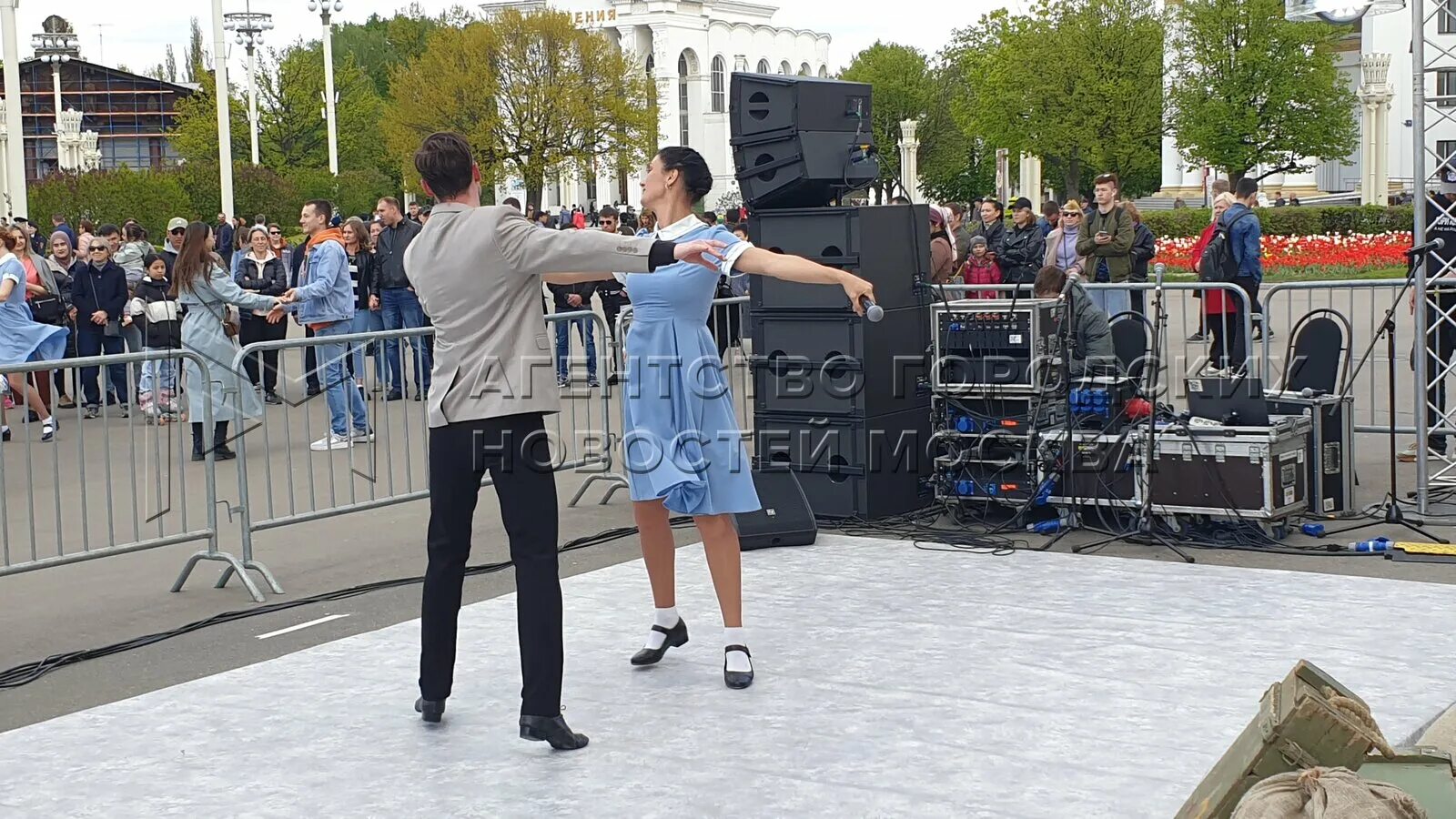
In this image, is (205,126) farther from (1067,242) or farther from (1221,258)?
(1221,258)

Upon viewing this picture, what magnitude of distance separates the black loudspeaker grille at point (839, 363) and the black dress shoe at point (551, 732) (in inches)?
165

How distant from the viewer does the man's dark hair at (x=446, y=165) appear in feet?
17.2

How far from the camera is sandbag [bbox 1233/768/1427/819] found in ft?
9.93

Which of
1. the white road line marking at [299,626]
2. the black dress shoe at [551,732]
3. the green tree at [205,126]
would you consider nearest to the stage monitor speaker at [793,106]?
the white road line marking at [299,626]

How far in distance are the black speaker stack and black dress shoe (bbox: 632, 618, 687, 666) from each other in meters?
2.56

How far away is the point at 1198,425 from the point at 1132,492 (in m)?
0.53

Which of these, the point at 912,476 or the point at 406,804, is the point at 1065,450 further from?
the point at 406,804

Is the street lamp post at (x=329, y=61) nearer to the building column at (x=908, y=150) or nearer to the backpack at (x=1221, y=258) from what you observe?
the building column at (x=908, y=150)

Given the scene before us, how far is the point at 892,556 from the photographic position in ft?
27.3

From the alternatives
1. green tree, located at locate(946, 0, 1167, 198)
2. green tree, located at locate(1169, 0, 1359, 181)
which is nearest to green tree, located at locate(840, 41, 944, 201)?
green tree, located at locate(946, 0, 1167, 198)

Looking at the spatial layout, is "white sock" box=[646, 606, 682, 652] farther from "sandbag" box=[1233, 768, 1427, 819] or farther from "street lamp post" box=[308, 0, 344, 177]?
"street lamp post" box=[308, 0, 344, 177]

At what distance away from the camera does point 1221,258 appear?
14.7 m

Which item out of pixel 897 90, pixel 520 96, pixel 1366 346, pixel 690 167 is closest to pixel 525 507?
pixel 690 167

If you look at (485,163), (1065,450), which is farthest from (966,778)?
(485,163)
